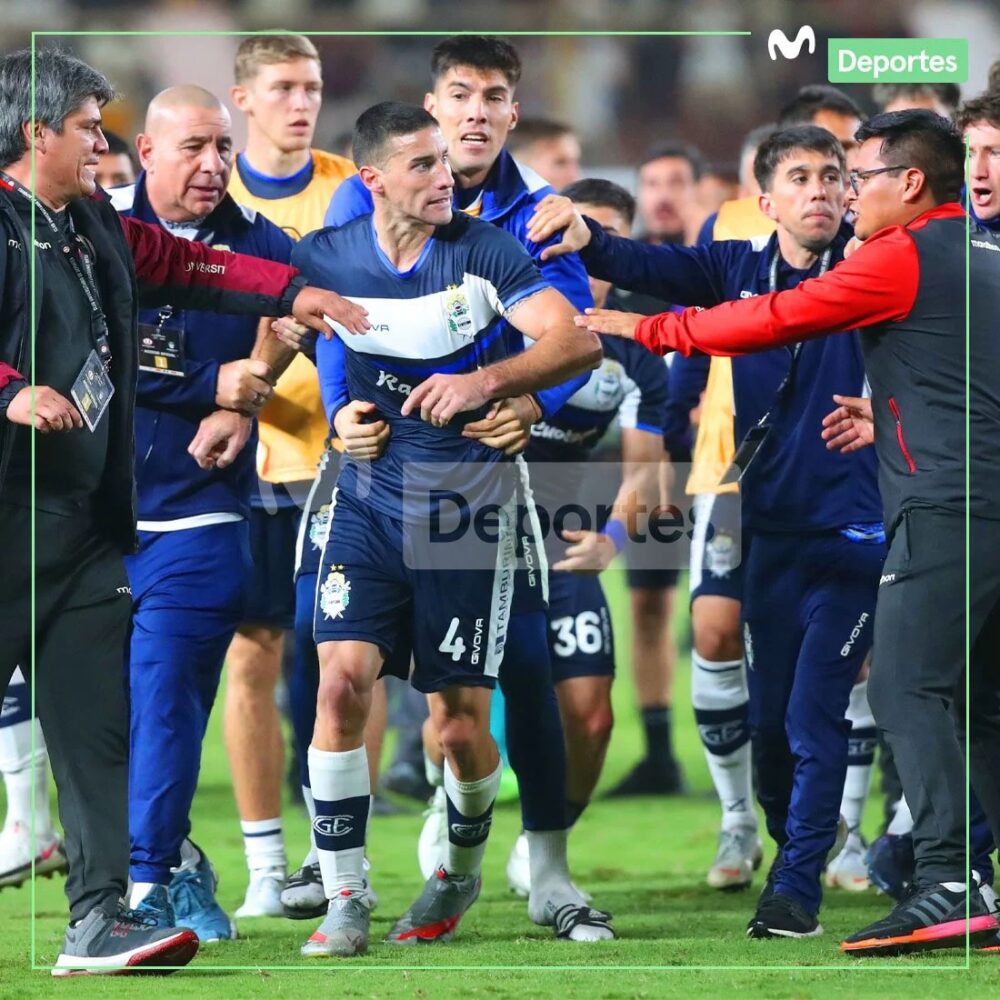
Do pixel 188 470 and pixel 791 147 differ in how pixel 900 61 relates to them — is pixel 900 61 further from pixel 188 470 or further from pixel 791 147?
pixel 188 470

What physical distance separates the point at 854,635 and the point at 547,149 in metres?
2.62

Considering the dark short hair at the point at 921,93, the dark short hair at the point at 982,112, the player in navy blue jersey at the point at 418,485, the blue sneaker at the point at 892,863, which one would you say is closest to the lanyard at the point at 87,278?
the player in navy blue jersey at the point at 418,485

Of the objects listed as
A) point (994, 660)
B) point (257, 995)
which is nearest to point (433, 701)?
point (257, 995)

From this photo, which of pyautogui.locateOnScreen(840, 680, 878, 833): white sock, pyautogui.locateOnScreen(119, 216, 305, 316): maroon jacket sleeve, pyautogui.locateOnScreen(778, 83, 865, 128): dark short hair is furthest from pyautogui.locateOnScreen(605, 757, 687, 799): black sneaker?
pyautogui.locateOnScreen(119, 216, 305, 316): maroon jacket sleeve

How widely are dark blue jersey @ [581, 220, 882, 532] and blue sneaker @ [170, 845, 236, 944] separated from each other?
1.71 m

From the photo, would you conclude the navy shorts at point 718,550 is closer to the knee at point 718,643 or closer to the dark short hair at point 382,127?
the knee at point 718,643

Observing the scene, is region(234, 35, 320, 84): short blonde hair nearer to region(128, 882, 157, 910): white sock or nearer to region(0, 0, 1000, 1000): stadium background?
region(0, 0, 1000, 1000): stadium background

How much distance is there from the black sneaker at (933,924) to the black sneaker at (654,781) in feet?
10.3

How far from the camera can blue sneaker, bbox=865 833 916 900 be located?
16.9ft

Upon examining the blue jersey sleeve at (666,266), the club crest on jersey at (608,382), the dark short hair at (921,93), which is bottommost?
→ the club crest on jersey at (608,382)

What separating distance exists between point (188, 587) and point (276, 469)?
2.45 ft

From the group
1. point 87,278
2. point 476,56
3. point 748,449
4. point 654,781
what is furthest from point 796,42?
point 654,781

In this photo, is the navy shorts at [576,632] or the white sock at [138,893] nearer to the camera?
the white sock at [138,893]

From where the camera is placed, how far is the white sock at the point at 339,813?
4.41 metres
